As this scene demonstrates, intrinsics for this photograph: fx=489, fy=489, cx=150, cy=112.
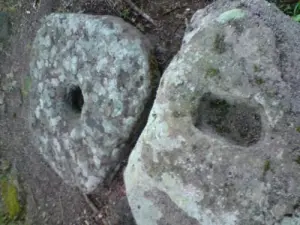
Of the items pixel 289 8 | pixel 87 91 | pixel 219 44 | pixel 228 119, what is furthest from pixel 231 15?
pixel 87 91

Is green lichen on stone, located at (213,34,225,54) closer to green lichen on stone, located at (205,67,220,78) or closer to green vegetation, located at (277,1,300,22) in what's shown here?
green lichen on stone, located at (205,67,220,78)

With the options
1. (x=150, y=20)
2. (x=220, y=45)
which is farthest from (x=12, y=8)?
(x=220, y=45)

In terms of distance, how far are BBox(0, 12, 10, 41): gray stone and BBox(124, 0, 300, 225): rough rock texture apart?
207cm

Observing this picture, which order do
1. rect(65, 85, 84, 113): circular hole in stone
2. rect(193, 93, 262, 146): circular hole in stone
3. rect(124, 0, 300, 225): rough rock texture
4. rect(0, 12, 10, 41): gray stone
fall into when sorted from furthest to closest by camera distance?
rect(0, 12, 10, 41): gray stone < rect(65, 85, 84, 113): circular hole in stone < rect(193, 93, 262, 146): circular hole in stone < rect(124, 0, 300, 225): rough rock texture

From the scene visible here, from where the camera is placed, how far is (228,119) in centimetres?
234

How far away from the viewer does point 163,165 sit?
7.80 ft

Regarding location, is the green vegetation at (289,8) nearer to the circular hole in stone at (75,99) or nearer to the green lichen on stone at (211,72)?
the green lichen on stone at (211,72)

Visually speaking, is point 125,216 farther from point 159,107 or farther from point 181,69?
point 181,69

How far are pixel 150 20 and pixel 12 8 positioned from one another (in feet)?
4.83

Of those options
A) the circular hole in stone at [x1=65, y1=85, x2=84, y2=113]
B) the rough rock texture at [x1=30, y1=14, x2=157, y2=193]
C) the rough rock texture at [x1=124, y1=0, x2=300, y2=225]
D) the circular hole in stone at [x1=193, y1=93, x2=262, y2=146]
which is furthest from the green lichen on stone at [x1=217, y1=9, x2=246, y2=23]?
the circular hole in stone at [x1=65, y1=85, x2=84, y2=113]

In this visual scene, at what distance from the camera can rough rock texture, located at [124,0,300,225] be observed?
2.08m

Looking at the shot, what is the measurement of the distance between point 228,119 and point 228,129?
0.16ft

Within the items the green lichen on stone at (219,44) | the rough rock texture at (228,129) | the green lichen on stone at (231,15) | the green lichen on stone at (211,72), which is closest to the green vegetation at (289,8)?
the rough rock texture at (228,129)

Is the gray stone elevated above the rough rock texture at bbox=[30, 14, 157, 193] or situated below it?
below
